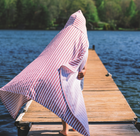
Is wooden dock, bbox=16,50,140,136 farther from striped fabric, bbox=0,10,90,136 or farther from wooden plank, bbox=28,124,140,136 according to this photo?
striped fabric, bbox=0,10,90,136

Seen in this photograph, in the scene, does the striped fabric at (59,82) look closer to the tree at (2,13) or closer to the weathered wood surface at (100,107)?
the weathered wood surface at (100,107)

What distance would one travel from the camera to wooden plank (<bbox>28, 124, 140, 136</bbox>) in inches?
157

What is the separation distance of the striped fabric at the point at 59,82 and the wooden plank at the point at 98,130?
3.72 ft

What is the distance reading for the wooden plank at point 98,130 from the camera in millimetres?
3990

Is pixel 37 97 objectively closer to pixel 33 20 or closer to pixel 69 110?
pixel 69 110

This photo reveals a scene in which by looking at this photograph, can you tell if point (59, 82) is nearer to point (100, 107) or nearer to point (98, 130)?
point (98, 130)

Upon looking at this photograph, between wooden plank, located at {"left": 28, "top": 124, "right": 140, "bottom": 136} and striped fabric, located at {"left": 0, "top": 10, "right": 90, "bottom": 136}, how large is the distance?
113cm

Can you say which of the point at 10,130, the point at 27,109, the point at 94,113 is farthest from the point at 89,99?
the point at 10,130

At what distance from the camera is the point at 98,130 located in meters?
4.14

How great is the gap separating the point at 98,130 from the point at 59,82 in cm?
182

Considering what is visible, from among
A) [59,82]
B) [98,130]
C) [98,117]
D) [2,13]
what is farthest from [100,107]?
[2,13]

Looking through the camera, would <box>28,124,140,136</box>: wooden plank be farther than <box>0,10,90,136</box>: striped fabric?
Yes

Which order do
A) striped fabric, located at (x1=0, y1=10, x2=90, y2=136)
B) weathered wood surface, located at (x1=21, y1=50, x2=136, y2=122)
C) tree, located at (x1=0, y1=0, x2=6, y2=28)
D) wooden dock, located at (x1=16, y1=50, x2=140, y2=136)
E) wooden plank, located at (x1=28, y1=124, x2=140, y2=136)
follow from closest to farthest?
1. striped fabric, located at (x1=0, y1=10, x2=90, y2=136)
2. wooden plank, located at (x1=28, y1=124, x2=140, y2=136)
3. wooden dock, located at (x1=16, y1=50, x2=140, y2=136)
4. weathered wood surface, located at (x1=21, y1=50, x2=136, y2=122)
5. tree, located at (x1=0, y1=0, x2=6, y2=28)

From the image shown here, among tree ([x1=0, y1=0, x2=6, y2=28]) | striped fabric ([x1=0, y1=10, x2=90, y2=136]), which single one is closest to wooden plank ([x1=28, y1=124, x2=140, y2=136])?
striped fabric ([x1=0, y1=10, x2=90, y2=136])
